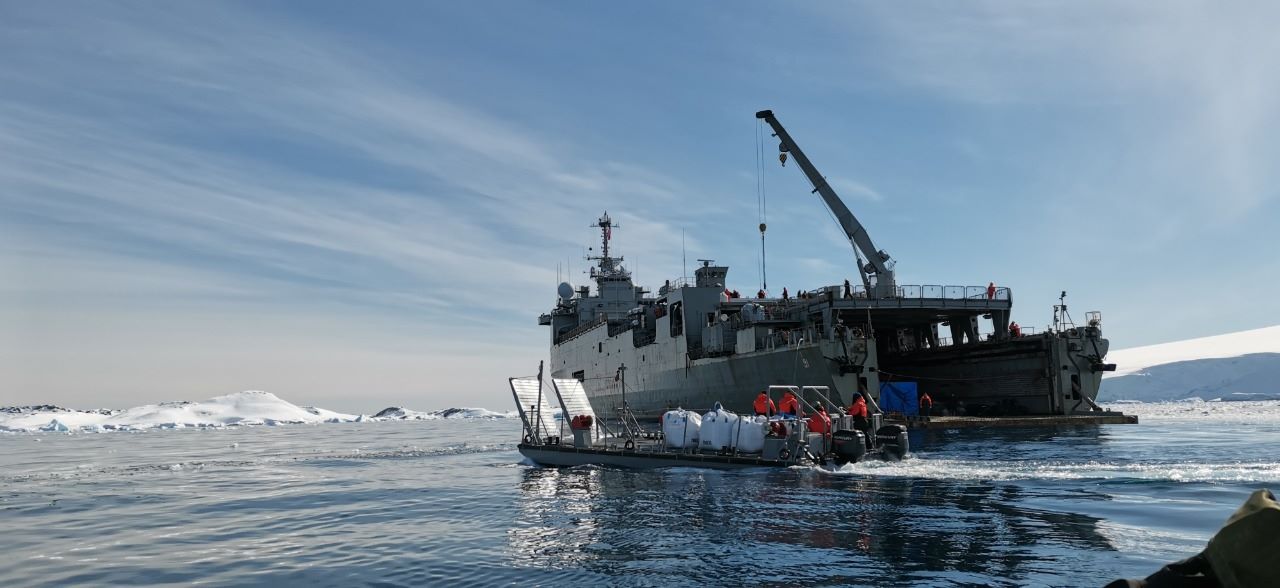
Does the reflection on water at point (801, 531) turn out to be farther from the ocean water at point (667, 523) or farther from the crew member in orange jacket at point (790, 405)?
the crew member in orange jacket at point (790, 405)

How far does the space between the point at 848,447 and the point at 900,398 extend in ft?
59.7

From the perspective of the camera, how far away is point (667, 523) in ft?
44.3

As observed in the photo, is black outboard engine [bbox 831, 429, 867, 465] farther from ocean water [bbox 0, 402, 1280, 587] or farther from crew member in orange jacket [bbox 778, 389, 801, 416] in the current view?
crew member in orange jacket [bbox 778, 389, 801, 416]

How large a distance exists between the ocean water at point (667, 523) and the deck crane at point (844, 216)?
1939 centimetres

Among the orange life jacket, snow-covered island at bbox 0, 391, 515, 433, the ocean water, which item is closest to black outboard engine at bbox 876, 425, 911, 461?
the orange life jacket

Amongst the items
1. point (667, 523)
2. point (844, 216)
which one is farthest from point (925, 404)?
point (667, 523)

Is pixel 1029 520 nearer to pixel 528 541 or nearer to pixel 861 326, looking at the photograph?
pixel 528 541

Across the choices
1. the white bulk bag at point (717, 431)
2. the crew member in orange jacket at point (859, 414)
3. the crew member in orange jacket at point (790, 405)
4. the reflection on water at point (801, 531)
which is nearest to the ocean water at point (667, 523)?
the reflection on water at point (801, 531)

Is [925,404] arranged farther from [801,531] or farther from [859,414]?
[801,531]

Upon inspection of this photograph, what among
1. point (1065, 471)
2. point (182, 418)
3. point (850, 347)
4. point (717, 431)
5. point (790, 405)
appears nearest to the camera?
point (1065, 471)

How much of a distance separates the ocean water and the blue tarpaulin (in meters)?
12.8

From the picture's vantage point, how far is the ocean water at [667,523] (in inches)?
396

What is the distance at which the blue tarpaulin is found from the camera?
121 feet

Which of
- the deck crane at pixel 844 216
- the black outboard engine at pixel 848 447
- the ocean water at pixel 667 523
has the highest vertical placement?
the deck crane at pixel 844 216
